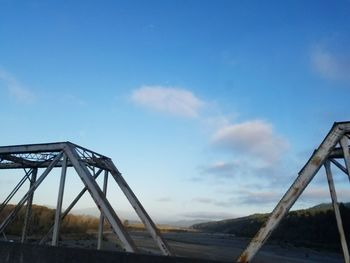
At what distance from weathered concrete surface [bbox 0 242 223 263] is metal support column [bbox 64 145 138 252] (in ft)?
7.75

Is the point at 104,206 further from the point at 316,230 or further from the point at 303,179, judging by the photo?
the point at 316,230

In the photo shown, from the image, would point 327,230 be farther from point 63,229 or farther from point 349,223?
point 63,229

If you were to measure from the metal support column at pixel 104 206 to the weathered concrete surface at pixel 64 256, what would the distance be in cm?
236

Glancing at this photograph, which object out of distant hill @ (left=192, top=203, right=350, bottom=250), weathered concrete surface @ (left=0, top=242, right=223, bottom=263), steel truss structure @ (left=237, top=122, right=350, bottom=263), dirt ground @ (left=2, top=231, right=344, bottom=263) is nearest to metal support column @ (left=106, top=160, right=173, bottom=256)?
weathered concrete surface @ (left=0, top=242, right=223, bottom=263)

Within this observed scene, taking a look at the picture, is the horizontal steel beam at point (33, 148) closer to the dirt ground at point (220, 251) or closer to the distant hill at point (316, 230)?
the dirt ground at point (220, 251)

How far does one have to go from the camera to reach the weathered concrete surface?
26.6 ft

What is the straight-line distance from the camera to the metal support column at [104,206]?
1115cm

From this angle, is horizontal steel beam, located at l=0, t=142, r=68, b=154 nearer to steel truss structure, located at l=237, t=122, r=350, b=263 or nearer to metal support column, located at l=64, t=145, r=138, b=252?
metal support column, located at l=64, t=145, r=138, b=252

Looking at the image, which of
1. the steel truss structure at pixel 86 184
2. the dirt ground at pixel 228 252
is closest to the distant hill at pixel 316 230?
the dirt ground at pixel 228 252

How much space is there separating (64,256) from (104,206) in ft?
9.20

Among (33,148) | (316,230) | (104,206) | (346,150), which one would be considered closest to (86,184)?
(104,206)

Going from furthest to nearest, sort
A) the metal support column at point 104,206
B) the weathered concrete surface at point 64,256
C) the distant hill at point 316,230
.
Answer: the distant hill at point 316,230, the metal support column at point 104,206, the weathered concrete surface at point 64,256

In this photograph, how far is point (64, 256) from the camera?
29.5 ft

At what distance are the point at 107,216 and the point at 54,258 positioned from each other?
2.64 metres
